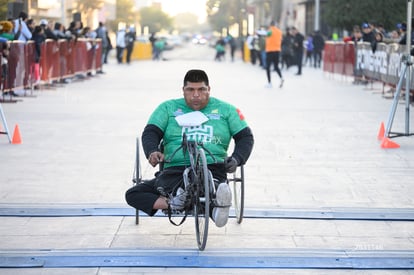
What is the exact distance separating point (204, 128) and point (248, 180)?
115 inches

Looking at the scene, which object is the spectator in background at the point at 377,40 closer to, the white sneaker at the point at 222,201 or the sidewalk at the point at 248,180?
the sidewalk at the point at 248,180

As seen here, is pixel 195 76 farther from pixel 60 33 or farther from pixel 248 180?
pixel 60 33

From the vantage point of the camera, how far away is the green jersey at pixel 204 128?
7.42 meters

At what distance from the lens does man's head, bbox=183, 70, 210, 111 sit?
730cm

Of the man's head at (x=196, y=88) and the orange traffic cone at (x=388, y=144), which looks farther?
the orange traffic cone at (x=388, y=144)

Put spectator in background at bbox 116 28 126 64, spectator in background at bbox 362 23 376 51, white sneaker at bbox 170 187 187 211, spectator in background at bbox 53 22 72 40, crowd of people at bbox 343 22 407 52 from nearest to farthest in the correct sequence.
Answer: white sneaker at bbox 170 187 187 211, crowd of people at bbox 343 22 407 52, spectator in background at bbox 53 22 72 40, spectator in background at bbox 362 23 376 51, spectator in background at bbox 116 28 126 64

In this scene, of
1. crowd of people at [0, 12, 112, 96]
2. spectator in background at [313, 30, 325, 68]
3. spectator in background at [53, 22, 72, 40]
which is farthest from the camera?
spectator in background at [313, 30, 325, 68]

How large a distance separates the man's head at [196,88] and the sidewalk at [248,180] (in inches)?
39.4

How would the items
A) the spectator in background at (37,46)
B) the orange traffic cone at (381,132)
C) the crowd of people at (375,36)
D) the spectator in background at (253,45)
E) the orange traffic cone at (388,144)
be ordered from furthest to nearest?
the spectator in background at (253,45) → the crowd of people at (375,36) → the spectator in background at (37,46) → the orange traffic cone at (381,132) → the orange traffic cone at (388,144)

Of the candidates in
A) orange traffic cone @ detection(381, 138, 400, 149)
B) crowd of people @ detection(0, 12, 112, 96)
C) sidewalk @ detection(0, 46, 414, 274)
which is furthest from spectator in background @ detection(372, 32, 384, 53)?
orange traffic cone @ detection(381, 138, 400, 149)

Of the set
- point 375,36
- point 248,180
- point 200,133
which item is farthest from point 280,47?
point 200,133

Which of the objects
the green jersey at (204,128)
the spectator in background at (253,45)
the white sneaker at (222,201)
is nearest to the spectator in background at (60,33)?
the green jersey at (204,128)

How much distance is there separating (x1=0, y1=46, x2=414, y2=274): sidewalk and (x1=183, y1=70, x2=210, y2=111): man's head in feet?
3.28

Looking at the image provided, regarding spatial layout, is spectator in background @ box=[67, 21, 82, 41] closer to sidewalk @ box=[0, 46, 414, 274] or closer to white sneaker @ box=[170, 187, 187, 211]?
sidewalk @ box=[0, 46, 414, 274]
